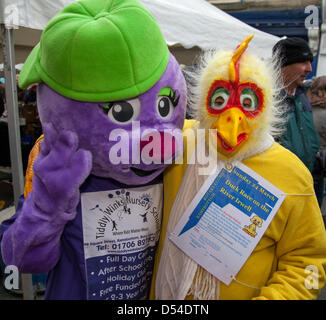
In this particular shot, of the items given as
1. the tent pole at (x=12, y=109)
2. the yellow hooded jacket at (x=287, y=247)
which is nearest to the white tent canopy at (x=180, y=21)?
the tent pole at (x=12, y=109)

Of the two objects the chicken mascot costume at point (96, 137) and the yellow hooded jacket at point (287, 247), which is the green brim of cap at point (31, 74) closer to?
the chicken mascot costume at point (96, 137)

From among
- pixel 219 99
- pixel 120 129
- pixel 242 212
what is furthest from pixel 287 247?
pixel 120 129

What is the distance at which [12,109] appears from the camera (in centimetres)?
200

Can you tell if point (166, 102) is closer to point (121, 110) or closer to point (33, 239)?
point (121, 110)

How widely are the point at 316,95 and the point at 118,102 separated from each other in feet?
8.31

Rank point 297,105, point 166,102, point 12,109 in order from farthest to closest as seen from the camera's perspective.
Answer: point 297,105, point 12,109, point 166,102

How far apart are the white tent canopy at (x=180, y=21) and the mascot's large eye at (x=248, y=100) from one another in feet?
2.85

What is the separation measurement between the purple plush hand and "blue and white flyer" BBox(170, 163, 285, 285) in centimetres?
36

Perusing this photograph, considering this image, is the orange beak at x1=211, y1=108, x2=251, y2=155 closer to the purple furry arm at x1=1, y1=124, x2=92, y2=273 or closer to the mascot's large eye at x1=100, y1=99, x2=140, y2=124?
the mascot's large eye at x1=100, y1=99, x2=140, y2=124

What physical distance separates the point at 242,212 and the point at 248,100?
0.35m

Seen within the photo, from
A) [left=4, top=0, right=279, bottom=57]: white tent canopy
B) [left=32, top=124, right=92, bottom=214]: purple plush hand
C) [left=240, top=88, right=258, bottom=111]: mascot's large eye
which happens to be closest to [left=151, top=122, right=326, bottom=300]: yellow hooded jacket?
[left=240, top=88, right=258, bottom=111]: mascot's large eye

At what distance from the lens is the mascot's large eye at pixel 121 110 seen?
95 centimetres
